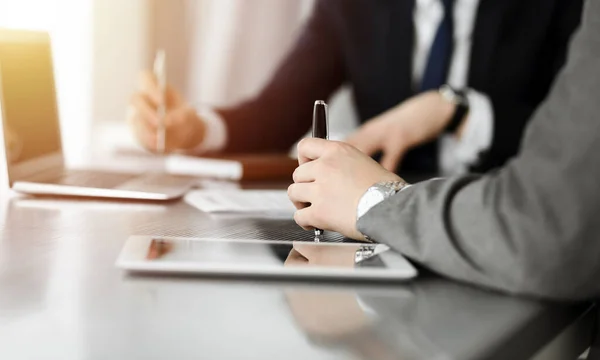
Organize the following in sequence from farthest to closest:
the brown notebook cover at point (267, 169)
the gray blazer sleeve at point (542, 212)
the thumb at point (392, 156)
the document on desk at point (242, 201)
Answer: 1. the thumb at point (392, 156)
2. the brown notebook cover at point (267, 169)
3. the document on desk at point (242, 201)
4. the gray blazer sleeve at point (542, 212)

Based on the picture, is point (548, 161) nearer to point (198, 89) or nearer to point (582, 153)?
point (582, 153)

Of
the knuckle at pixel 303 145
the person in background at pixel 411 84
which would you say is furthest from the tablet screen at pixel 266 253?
the person in background at pixel 411 84

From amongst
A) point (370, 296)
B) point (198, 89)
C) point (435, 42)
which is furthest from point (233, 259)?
point (198, 89)

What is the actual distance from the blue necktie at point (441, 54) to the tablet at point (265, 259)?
1.18 meters

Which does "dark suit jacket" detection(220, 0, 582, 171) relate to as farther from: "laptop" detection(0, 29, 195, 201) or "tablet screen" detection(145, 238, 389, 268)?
"tablet screen" detection(145, 238, 389, 268)

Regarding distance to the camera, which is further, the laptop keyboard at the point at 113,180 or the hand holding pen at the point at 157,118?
the hand holding pen at the point at 157,118

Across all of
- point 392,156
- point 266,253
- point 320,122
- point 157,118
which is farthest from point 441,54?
point 266,253

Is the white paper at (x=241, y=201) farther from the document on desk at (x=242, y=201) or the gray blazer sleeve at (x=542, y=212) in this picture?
the gray blazer sleeve at (x=542, y=212)

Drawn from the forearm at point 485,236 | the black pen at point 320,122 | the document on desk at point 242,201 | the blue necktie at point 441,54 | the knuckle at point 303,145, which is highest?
the blue necktie at point 441,54

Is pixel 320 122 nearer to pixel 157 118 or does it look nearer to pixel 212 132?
pixel 157 118

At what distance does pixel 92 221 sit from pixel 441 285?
0.46 meters

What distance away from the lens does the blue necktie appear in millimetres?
1770

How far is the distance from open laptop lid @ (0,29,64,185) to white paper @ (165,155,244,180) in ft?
0.75

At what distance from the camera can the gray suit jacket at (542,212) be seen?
0.56m
